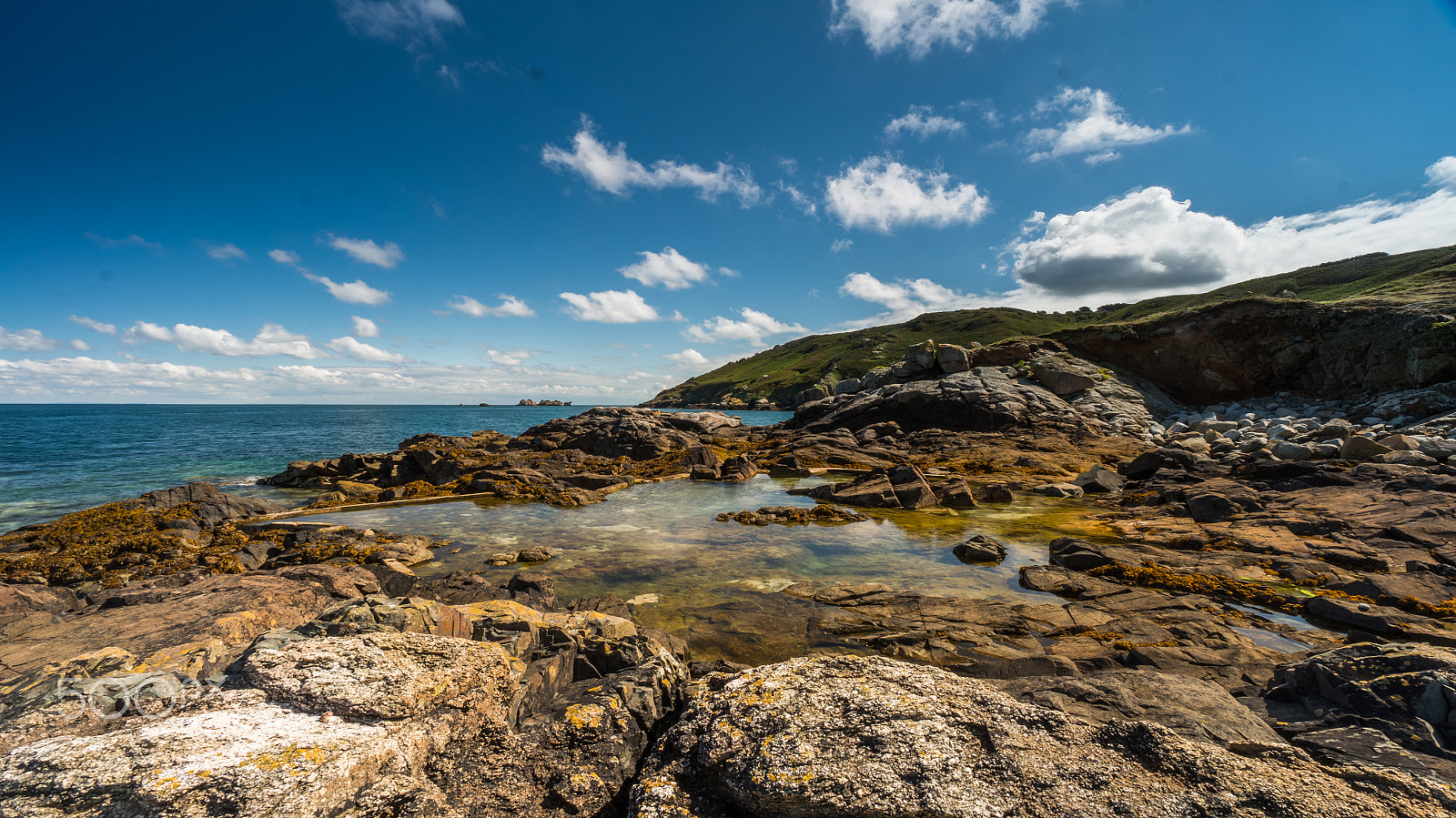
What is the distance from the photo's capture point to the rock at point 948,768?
10.9 ft

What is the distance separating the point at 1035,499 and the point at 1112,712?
20866 mm

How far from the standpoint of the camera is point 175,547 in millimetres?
15516

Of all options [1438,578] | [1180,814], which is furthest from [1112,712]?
[1438,578]

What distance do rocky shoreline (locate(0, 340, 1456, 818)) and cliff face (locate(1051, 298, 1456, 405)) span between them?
27.1 meters

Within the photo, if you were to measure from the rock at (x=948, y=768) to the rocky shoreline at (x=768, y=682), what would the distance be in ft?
0.07

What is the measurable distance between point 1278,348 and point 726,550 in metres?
53.5

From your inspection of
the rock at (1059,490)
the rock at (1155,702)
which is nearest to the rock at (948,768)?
the rock at (1155,702)

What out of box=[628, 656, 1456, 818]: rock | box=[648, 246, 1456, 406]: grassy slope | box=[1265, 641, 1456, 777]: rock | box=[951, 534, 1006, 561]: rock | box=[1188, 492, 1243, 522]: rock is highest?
box=[648, 246, 1456, 406]: grassy slope

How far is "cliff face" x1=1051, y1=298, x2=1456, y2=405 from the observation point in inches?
1350

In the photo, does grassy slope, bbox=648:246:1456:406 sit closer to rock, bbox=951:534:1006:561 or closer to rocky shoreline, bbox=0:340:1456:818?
rocky shoreline, bbox=0:340:1456:818

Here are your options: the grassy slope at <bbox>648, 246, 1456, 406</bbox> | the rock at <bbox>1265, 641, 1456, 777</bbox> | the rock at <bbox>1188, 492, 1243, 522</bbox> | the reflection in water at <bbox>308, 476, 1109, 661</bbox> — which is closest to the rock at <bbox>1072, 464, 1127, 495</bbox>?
the reflection in water at <bbox>308, 476, 1109, 661</bbox>

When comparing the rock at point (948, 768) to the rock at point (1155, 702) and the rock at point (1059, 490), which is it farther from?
the rock at point (1059, 490)

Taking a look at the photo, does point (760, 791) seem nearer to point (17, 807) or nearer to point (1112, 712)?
point (1112, 712)

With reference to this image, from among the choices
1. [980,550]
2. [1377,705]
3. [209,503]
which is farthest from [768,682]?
[209,503]
